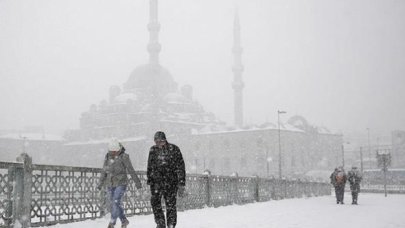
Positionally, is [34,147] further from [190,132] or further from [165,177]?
[165,177]

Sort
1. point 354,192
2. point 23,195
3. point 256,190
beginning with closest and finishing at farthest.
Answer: point 23,195, point 354,192, point 256,190

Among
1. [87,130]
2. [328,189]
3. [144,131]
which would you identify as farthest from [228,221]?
[87,130]

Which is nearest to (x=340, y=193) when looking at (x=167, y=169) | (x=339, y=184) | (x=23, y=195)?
(x=339, y=184)

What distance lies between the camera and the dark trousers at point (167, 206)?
19.7 ft

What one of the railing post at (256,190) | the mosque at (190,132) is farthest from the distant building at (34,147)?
the railing post at (256,190)

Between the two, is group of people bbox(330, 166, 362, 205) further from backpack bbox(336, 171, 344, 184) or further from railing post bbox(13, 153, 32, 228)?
railing post bbox(13, 153, 32, 228)

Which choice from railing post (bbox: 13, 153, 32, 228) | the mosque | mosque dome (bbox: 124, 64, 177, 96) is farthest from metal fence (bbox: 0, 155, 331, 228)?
mosque dome (bbox: 124, 64, 177, 96)

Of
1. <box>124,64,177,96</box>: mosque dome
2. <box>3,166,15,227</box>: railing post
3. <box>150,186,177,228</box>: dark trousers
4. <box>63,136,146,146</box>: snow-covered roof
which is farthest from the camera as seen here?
<box>124,64,177,96</box>: mosque dome

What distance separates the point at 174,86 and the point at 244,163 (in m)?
22.0

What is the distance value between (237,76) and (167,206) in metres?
57.1

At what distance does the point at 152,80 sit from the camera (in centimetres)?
7069

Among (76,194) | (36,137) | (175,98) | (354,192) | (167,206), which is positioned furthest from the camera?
(36,137)

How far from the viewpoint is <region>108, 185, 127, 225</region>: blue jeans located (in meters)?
7.09

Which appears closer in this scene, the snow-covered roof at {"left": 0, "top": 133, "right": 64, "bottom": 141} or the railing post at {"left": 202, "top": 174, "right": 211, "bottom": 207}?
the railing post at {"left": 202, "top": 174, "right": 211, "bottom": 207}
